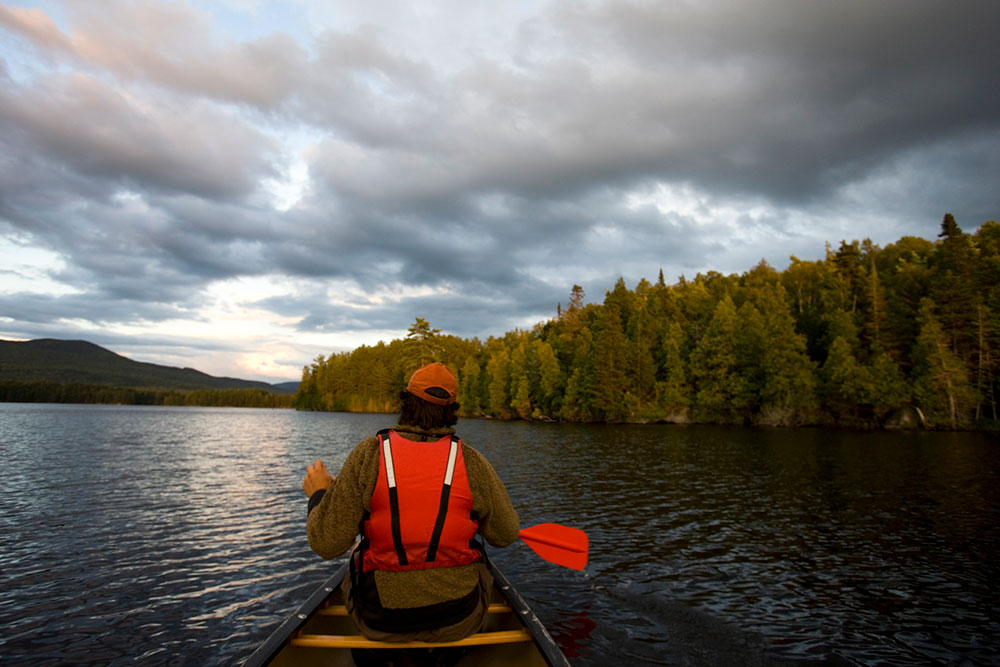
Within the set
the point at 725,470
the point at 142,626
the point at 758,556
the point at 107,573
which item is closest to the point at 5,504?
the point at 107,573

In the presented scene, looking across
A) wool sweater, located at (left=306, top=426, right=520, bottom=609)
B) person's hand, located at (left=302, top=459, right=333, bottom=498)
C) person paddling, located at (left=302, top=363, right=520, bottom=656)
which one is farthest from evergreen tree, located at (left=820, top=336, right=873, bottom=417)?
person's hand, located at (left=302, top=459, right=333, bottom=498)

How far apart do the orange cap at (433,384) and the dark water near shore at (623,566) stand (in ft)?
17.5

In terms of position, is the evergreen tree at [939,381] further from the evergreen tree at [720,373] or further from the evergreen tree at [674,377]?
the evergreen tree at [674,377]

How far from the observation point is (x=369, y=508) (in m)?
3.16

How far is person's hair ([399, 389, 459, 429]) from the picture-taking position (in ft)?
11.1

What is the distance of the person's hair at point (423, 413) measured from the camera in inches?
134

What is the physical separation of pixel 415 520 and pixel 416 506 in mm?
87

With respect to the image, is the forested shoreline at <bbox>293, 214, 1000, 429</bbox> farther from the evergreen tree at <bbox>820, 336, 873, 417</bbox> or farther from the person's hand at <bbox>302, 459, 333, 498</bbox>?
the person's hand at <bbox>302, 459, 333, 498</bbox>

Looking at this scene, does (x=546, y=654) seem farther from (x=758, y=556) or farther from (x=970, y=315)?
(x=970, y=315)

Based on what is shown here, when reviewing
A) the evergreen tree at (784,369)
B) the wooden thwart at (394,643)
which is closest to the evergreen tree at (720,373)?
the evergreen tree at (784,369)

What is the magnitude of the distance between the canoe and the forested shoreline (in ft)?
158

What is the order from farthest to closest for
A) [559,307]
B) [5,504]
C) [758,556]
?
[559,307] → [5,504] → [758,556]

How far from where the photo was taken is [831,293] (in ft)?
244

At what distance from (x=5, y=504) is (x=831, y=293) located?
87721 millimetres
